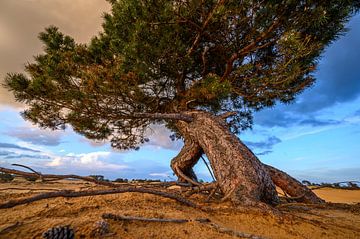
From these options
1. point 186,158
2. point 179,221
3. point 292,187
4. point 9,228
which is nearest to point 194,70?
point 186,158

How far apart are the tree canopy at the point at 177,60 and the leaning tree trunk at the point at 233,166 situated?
582mm

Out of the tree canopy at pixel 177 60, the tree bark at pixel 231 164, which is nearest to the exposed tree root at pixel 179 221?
the tree bark at pixel 231 164

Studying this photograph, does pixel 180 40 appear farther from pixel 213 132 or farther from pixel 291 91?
pixel 291 91

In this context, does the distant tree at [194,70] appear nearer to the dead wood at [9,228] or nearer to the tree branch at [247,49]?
the tree branch at [247,49]

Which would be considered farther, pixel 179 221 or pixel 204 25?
pixel 204 25

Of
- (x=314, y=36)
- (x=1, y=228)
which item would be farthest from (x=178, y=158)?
(x=1, y=228)

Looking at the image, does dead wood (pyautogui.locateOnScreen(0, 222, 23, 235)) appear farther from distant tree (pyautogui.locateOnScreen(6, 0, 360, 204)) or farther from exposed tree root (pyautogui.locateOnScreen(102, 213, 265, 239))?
distant tree (pyautogui.locateOnScreen(6, 0, 360, 204))

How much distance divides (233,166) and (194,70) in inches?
111

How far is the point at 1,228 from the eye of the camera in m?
2.00

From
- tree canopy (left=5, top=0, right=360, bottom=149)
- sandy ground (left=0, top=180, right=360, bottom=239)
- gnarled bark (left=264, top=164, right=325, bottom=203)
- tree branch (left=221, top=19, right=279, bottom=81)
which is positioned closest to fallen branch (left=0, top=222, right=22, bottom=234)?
sandy ground (left=0, top=180, right=360, bottom=239)

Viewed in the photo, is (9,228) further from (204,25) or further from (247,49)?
(247,49)

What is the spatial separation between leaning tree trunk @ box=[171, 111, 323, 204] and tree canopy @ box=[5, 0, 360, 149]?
58cm

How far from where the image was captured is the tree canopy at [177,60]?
197 inches

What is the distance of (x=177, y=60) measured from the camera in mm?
5707
